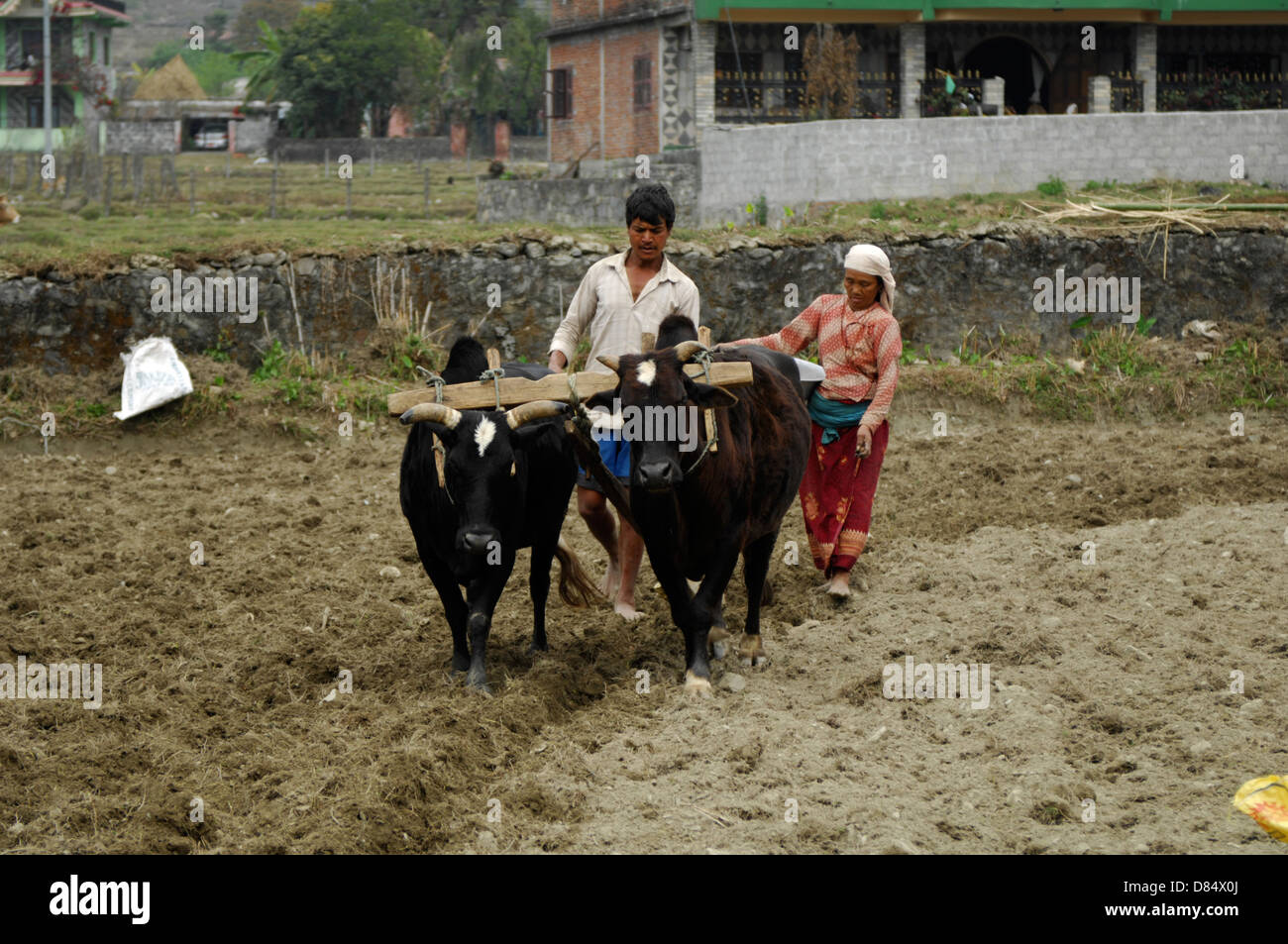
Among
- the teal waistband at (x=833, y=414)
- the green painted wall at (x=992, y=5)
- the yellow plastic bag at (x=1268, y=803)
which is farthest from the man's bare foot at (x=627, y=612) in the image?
the green painted wall at (x=992, y=5)

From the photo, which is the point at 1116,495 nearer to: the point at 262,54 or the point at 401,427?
the point at 401,427

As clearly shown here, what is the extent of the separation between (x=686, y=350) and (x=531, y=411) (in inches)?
25.7

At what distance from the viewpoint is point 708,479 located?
585cm

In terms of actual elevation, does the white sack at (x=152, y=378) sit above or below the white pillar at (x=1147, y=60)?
below

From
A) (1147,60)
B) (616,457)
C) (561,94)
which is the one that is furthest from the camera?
(561,94)

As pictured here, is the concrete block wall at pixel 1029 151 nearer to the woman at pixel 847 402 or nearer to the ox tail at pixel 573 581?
the woman at pixel 847 402

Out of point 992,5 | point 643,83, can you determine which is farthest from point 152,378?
point 992,5

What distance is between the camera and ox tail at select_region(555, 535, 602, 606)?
6918 mm

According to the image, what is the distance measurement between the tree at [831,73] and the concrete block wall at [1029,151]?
6.43m

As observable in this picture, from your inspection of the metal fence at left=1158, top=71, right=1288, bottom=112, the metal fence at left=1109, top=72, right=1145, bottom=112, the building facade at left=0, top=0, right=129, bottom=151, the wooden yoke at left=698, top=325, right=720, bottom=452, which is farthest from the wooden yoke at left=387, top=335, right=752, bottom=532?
the building facade at left=0, top=0, right=129, bottom=151

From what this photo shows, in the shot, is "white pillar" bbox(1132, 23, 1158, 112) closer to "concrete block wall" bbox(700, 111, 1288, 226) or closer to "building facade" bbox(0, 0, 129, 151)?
"concrete block wall" bbox(700, 111, 1288, 226)

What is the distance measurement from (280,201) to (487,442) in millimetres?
22964

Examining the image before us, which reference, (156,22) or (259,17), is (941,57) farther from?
(156,22)

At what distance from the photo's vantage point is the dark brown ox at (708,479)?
5516 millimetres
